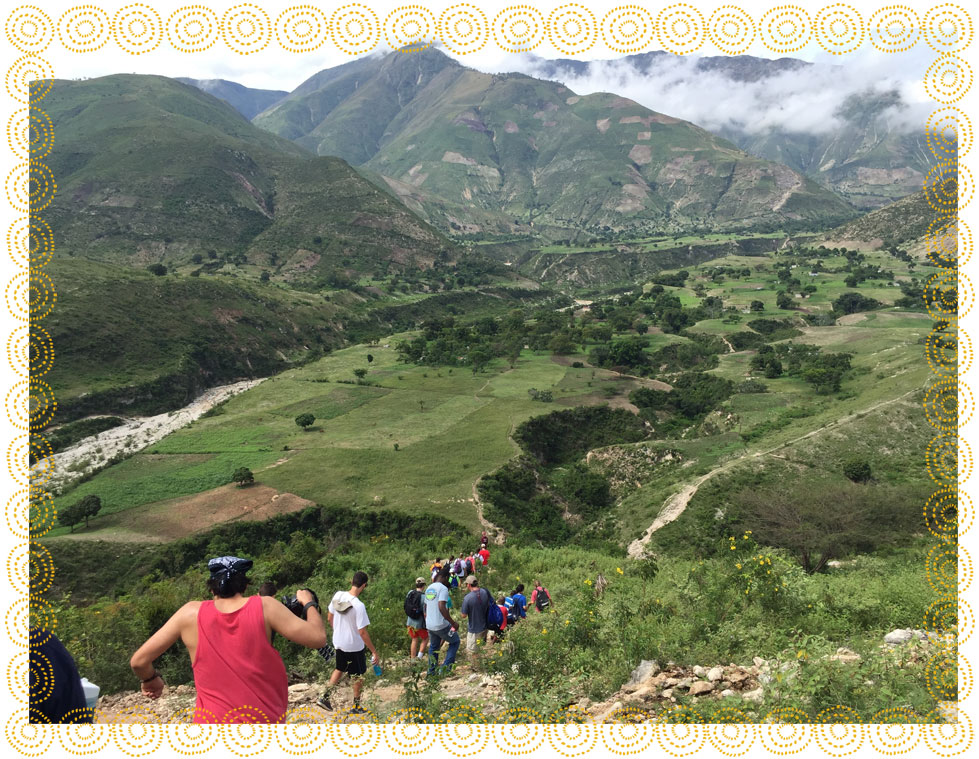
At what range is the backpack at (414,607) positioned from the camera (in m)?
8.95

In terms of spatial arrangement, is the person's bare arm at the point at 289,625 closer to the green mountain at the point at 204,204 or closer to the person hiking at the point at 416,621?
the person hiking at the point at 416,621

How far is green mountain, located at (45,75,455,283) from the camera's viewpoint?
118 meters

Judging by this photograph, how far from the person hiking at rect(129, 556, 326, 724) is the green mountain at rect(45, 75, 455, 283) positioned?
118885 millimetres

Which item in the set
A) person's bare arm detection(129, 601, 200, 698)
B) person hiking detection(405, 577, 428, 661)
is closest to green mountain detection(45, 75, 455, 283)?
person hiking detection(405, 577, 428, 661)

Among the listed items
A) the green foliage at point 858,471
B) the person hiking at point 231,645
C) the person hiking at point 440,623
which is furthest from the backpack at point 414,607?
the green foliage at point 858,471

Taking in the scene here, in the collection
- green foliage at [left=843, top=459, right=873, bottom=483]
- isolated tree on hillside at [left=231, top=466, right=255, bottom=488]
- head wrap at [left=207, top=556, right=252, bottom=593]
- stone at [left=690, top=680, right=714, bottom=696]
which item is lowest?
isolated tree on hillside at [left=231, top=466, right=255, bottom=488]

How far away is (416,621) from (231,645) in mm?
5677

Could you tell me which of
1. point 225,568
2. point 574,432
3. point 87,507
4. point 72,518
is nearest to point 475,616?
point 225,568

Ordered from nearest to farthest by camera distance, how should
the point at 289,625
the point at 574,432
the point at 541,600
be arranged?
the point at 289,625 < the point at 541,600 < the point at 574,432

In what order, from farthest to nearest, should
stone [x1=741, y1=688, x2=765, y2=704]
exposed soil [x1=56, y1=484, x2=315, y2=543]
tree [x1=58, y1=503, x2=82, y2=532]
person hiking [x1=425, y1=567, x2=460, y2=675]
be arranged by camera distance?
tree [x1=58, y1=503, x2=82, y2=532] → exposed soil [x1=56, y1=484, x2=315, y2=543] → person hiking [x1=425, y1=567, x2=460, y2=675] → stone [x1=741, y1=688, x2=765, y2=704]

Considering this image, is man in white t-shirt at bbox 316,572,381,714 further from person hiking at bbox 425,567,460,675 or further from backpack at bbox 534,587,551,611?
backpack at bbox 534,587,551,611

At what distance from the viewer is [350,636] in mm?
6855

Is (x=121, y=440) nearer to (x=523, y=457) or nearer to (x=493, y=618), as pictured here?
(x=523, y=457)

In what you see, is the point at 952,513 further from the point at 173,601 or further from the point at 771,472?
the point at 771,472
